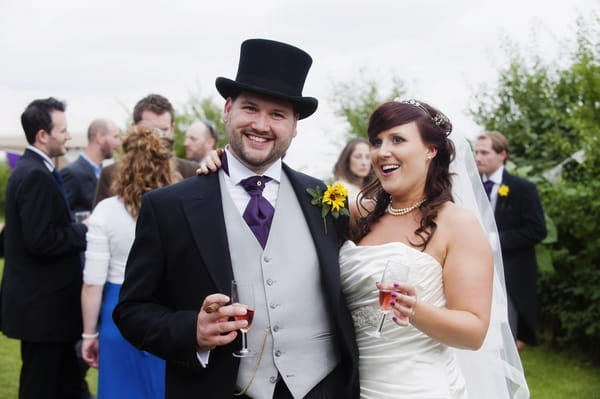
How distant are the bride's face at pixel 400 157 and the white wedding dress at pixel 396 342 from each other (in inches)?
11.2

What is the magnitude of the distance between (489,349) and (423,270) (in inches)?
28.9

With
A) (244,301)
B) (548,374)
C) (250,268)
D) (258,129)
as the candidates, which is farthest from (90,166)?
(548,374)

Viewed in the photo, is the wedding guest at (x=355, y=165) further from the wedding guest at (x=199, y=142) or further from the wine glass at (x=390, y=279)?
the wine glass at (x=390, y=279)

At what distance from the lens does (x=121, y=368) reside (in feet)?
12.9

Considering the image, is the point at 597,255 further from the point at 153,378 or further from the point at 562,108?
the point at 153,378

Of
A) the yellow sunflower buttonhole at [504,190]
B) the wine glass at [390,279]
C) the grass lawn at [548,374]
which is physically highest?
the yellow sunflower buttonhole at [504,190]

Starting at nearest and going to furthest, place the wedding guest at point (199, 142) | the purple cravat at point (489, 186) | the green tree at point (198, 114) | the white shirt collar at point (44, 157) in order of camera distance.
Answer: the white shirt collar at point (44, 157)
the purple cravat at point (489, 186)
the wedding guest at point (199, 142)
the green tree at point (198, 114)

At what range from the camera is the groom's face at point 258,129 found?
267 centimetres

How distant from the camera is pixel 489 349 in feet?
10.7

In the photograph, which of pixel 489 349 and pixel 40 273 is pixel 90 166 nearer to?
pixel 40 273

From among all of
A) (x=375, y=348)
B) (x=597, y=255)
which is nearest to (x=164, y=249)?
(x=375, y=348)

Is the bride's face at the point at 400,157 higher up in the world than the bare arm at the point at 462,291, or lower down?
higher up

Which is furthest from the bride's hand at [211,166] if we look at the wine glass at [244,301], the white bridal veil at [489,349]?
the white bridal veil at [489,349]

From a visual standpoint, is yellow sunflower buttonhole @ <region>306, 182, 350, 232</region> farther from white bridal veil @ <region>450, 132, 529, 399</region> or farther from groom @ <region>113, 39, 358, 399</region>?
white bridal veil @ <region>450, 132, 529, 399</region>
